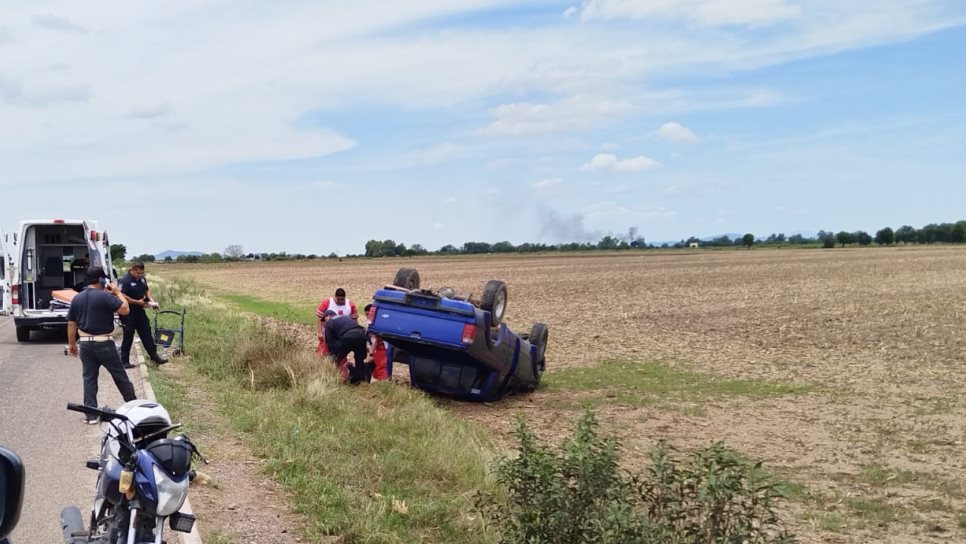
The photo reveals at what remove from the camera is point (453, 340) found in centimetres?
1133

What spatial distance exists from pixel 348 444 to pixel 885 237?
540ft

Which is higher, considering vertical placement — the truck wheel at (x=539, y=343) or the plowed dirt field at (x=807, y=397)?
the truck wheel at (x=539, y=343)

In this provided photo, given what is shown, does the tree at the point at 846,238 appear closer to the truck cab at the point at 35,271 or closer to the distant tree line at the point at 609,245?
the distant tree line at the point at 609,245

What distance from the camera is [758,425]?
1122 centimetres

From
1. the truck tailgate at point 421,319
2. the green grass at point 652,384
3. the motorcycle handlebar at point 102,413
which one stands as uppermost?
the motorcycle handlebar at point 102,413

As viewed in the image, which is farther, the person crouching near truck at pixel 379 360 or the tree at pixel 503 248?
the tree at pixel 503 248

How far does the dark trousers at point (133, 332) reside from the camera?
517 inches

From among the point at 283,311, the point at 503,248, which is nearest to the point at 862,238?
the point at 503,248

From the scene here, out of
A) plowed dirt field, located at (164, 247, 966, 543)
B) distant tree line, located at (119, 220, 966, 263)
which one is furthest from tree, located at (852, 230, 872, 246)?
plowed dirt field, located at (164, 247, 966, 543)

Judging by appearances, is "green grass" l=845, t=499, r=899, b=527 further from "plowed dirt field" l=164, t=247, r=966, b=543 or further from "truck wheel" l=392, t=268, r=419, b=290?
"truck wheel" l=392, t=268, r=419, b=290

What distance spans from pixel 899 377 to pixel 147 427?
46.4ft

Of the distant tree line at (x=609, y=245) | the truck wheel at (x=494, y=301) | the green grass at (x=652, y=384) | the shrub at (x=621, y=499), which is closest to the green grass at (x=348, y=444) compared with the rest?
the shrub at (x=621, y=499)

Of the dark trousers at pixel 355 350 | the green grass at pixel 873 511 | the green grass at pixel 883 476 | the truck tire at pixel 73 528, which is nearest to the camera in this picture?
the truck tire at pixel 73 528

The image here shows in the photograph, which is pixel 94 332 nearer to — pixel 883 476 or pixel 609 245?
pixel 883 476
